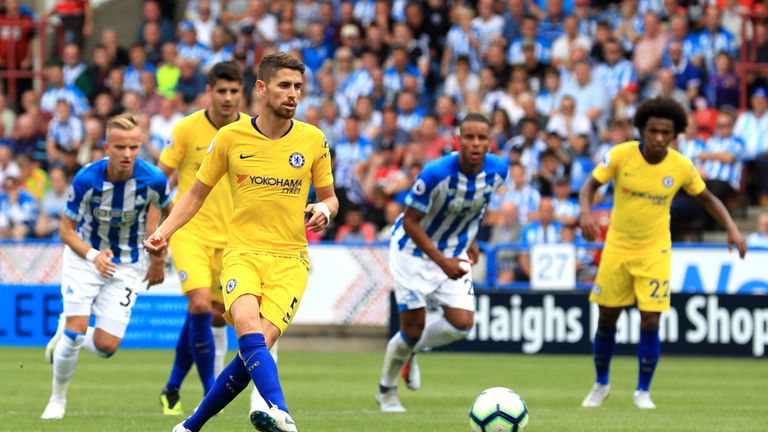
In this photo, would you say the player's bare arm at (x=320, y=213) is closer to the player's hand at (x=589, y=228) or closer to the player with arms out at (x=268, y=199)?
the player with arms out at (x=268, y=199)

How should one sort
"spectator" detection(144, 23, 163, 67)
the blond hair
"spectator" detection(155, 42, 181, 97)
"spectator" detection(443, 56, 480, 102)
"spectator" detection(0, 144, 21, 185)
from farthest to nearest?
A: "spectator" detection(144, 23, 163, 67)
"spectator" detection(155, 42, 181, 97)
"spectator" detection(0, 144, 21, 185)
"spectator" detection(443, 56, 480, 102)
the blond hair

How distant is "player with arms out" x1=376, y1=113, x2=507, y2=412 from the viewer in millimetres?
11727

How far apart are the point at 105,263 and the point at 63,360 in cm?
97

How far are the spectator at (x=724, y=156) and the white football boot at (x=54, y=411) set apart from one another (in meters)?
10.8

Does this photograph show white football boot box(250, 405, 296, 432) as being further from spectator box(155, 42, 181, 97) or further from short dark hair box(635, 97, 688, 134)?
spectator box(155, 42, 181, 97)

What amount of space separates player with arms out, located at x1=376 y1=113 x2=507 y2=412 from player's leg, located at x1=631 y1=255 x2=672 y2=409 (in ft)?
4.49

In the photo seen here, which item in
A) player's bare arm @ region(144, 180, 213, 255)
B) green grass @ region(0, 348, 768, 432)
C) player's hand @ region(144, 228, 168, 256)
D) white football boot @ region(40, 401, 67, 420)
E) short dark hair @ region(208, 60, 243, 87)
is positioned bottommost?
green grass @ region(0, 348, 768, 432)

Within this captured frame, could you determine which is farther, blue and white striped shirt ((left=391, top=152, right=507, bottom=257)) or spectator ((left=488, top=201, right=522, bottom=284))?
spectator ((left=488, top=201, right=522, bottom=284))

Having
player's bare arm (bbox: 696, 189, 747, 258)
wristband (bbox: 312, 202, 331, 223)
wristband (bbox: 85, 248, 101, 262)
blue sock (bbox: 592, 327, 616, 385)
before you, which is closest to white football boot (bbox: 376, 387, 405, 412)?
blue sock (bbox: 592, 327, 616, 385)

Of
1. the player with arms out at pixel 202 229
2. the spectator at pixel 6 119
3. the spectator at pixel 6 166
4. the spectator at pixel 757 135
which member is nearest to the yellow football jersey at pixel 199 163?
the player with arms out at pixel 202 229

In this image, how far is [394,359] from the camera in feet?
40.1

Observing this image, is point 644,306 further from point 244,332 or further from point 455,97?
point 455,97

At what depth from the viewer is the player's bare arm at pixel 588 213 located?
1190cm

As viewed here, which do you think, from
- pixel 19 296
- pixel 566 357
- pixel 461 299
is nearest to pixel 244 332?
pixel 461 299
